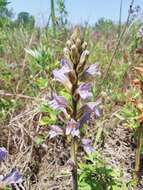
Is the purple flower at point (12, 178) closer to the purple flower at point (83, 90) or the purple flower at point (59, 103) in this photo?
the purple flower at point (59, 103)

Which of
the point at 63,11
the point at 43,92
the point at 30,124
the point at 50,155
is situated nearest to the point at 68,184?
the point at 50,155

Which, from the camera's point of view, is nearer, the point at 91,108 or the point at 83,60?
the point at 83,60

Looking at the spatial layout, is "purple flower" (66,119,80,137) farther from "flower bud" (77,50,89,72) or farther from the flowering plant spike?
"flower bud" (77,50,89,72)

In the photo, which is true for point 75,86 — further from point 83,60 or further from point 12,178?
point 12,178

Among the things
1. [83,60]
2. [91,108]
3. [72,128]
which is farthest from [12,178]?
[83,60]

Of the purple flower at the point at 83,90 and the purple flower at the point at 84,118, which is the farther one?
the purple flower at the point at 84,118

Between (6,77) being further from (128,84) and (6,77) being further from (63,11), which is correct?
(128,84)

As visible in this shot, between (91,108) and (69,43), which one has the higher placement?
(69,43)

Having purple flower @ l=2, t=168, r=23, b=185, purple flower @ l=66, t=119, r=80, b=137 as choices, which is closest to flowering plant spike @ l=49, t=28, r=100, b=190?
purple flower @ l=66, t=119, r=80, b=137

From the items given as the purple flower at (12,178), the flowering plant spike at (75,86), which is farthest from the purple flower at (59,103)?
the purple flower at (12,178)
